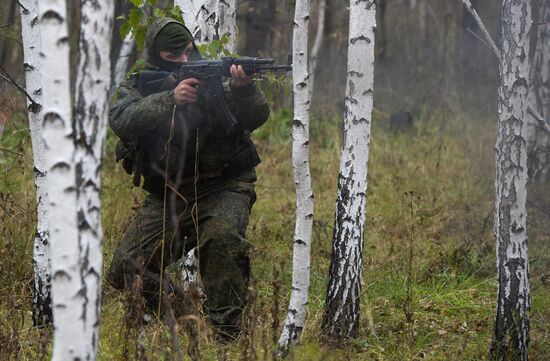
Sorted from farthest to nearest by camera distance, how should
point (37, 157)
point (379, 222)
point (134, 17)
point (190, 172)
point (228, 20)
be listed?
point (379, 222), point (228, 20), point (134, 17), point (37, 157), point (190, 172)

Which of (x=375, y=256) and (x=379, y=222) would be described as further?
(x=379, y=222)

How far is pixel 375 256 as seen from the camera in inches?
242

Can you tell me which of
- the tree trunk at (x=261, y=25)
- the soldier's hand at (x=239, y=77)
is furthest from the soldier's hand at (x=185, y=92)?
the tree trunk at (x=261, y=25)

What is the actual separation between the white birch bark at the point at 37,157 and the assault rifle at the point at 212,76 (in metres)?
0.69

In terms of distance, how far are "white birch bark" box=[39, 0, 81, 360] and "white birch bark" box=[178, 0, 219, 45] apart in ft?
8.78

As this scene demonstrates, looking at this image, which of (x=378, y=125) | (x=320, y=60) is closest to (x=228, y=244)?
(x=378, y=125)

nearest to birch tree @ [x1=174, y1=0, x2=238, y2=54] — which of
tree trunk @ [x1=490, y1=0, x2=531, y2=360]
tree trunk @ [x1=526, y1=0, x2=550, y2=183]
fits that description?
tree trunk @ [x1=490, y1=0, x2=531, y2=360]

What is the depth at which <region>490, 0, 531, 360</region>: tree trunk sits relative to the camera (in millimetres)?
3938

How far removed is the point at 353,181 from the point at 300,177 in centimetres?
47

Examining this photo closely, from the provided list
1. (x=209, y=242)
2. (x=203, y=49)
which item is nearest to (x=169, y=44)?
(x=203, y=49)

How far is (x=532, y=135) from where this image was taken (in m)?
8.55

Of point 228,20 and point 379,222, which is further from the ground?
point 228,20

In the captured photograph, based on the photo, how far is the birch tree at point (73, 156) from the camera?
2.37 m

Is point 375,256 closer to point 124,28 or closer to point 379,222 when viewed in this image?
point 379,222
